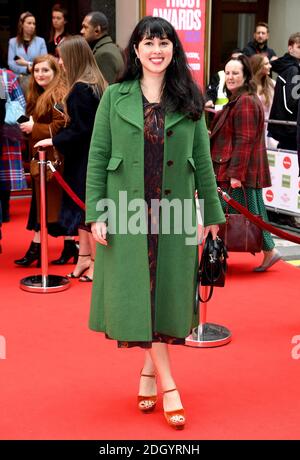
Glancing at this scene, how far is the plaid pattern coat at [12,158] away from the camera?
26.7ft

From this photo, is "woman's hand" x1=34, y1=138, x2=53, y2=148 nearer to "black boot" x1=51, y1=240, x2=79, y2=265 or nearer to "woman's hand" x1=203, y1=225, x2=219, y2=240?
"black boot" x1=51, y1=240, x2=79, y2=265

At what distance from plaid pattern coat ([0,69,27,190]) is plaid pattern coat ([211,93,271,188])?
2202 mm

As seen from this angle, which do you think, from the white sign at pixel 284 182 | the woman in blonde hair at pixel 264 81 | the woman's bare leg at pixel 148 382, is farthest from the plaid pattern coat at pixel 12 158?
the woman's bare leg at pixel 148 382

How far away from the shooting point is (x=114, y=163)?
156 inches

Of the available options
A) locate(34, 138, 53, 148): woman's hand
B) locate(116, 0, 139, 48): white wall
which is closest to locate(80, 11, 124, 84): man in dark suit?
locate(34, 138, 53, 148): woman's hand

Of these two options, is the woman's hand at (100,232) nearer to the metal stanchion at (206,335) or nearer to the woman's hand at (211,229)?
the woman's hand at (211,229)

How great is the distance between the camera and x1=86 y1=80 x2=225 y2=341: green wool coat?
396 centimetres

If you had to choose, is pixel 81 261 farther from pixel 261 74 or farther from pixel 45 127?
pixel 261 74

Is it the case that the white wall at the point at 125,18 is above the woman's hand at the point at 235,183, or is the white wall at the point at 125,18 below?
above

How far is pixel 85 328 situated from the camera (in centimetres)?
571

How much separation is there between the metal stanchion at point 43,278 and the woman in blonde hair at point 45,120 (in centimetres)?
29

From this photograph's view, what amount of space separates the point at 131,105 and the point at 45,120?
3.16 meters
